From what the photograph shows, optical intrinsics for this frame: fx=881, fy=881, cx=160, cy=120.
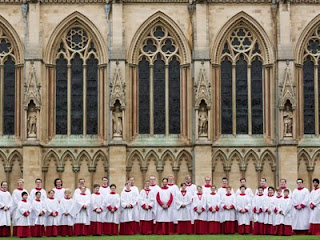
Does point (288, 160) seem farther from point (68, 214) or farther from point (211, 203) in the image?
point (68, 214)

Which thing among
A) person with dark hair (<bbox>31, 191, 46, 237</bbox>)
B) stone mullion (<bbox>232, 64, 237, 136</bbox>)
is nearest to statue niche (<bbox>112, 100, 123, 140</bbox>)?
stone mullion (<bbox>232, 64, 237, 136</bbox>)

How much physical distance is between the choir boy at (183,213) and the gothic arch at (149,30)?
33.0 ft

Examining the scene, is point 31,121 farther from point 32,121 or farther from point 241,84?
point 241,84

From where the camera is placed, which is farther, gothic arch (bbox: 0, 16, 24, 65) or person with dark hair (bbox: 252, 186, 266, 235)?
gothic arch (bbox: 0, 16, 24, 65)

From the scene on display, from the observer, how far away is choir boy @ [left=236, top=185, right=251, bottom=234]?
103ft

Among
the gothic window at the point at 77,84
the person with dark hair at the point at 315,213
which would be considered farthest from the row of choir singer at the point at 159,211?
the gothic window at the point at 77,84

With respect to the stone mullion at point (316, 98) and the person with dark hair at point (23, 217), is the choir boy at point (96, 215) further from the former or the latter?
the stone mullion at point (316, 98)

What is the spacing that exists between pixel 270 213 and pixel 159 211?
393 centimetres

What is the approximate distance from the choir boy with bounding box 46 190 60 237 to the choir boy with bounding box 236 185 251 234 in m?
6.47

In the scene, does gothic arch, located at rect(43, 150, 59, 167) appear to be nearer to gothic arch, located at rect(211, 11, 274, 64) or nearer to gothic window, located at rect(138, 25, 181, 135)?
gothic window, located at rect(138, 25, 181, 135)

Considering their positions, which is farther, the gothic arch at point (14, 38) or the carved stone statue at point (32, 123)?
the gothic arch at point (14, 38)

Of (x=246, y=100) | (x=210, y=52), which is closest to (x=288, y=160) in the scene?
(x=246, y=100)

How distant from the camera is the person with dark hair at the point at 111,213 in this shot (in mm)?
31047

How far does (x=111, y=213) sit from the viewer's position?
31.1 m
